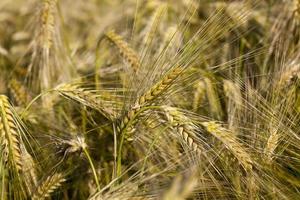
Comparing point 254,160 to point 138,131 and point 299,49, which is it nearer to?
point 138,131

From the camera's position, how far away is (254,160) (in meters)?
1.83

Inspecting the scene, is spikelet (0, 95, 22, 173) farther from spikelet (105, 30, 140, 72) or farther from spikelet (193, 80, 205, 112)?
spikelet (193, 80, 205, 112)

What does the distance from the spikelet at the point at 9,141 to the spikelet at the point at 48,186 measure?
10 cm

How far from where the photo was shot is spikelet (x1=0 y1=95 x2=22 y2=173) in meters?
1.90

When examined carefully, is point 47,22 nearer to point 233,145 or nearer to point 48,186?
point 48,186

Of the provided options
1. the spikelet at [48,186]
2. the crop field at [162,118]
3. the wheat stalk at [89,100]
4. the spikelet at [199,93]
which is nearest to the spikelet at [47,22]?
the crop field at [162,118]

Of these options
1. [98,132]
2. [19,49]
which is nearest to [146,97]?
[98,132]

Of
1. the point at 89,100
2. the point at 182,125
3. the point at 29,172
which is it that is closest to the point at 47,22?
the point at 89,100

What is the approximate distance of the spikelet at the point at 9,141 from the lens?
1896 millimetres

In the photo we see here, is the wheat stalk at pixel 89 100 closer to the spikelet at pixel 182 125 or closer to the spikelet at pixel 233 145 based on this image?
the spikelet at pixel 182 125

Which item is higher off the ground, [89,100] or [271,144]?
[89,100]

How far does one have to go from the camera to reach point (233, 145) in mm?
1817

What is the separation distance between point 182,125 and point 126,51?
63cm

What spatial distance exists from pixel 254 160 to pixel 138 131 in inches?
15.6
